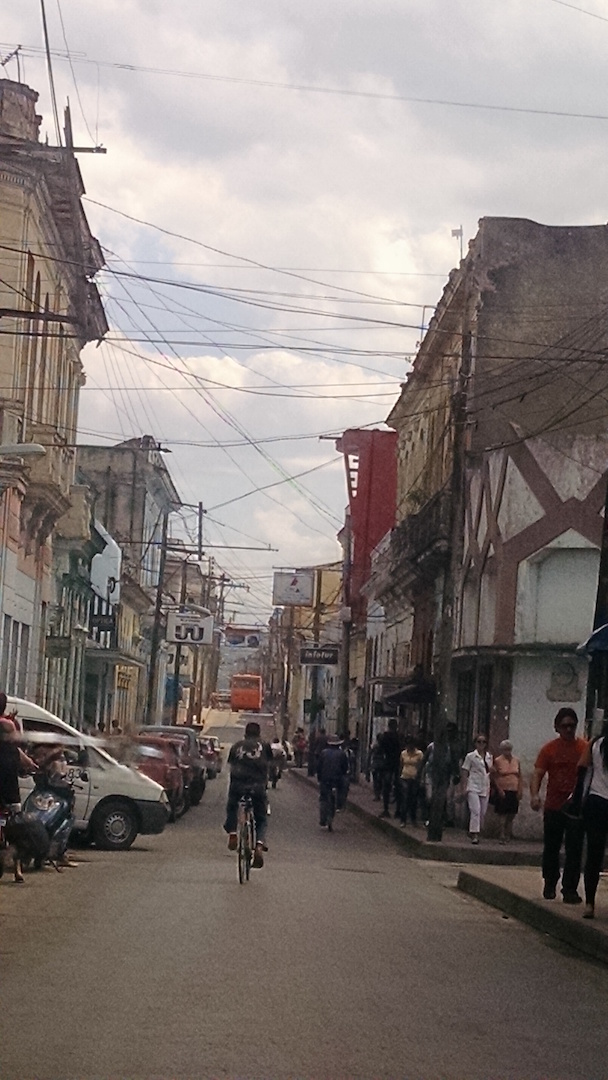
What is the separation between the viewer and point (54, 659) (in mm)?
45062

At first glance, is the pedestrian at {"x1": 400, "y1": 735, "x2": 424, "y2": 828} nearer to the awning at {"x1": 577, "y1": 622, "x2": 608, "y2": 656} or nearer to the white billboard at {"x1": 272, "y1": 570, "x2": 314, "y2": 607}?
the awning at {"x1": 577, "y1": 622, "x2": 608, "y2": 656}

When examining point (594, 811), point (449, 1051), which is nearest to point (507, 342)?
point (594, 811)

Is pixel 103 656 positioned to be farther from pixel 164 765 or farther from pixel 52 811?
pixel 52 811

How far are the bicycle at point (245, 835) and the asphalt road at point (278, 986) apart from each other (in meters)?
0.22

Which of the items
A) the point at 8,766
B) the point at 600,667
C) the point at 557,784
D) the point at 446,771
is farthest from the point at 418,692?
the point at 8,766

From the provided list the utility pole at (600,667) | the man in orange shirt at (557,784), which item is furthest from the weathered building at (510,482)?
the man in orange shirt at (557,784)

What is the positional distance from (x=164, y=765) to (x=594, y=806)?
60.0ft

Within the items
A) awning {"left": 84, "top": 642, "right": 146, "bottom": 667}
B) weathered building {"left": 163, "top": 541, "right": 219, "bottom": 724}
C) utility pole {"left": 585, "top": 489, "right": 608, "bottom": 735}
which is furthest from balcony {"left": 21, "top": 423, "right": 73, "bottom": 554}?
weathered building {"left": 163, "top": 541, "right": 219, "bottom": 724}

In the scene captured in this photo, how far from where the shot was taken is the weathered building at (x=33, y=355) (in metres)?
33.6

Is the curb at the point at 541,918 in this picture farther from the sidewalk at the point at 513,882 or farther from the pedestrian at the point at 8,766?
the pedestrian at the point at 8,766

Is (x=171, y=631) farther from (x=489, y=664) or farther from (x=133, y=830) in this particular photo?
(x=133, y=830)

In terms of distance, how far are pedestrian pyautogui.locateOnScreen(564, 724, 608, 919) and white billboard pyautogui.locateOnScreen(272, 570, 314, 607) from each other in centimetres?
5998

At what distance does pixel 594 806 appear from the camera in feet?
45.8

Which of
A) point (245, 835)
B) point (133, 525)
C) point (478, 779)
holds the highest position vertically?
point (133, 525)
